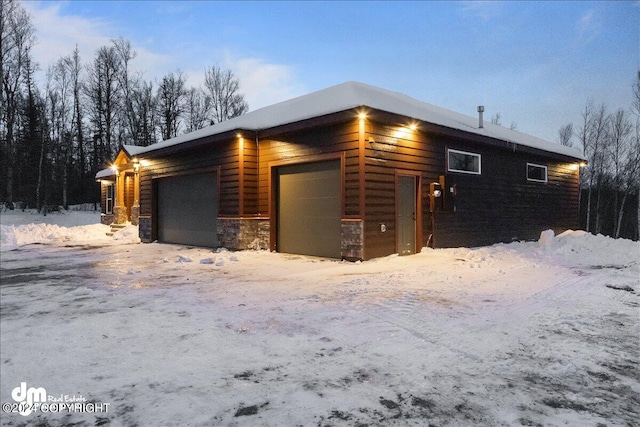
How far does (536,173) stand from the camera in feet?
48.8

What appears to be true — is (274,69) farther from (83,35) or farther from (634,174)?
(634,174)

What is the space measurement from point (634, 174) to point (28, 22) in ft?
145

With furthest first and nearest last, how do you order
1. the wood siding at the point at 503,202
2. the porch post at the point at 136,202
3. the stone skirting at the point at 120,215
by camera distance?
the stone skirting at the point at 120,215, the porch post at the point at 136,202, the wood siding at the point at 503,202

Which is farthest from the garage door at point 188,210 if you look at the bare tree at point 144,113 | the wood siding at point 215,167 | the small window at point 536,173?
the bare tree at point 144,113

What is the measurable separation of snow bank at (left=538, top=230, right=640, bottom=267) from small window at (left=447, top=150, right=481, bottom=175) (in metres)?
3.01

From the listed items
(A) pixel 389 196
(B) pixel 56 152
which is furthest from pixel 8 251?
(B) pixel 56 152

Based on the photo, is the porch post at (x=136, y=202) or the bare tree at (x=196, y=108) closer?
the porch post at (x=136, y=202)

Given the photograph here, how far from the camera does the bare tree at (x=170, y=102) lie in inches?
1366

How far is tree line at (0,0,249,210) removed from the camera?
27.8 metres

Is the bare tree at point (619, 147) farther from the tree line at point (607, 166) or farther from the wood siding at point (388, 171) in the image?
the wood siding at point (388, 171)

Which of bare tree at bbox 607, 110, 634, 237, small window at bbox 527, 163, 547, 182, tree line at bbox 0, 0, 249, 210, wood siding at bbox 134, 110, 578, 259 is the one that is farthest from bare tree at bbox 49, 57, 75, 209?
bare tree at bbox 607, 110, 634, 237

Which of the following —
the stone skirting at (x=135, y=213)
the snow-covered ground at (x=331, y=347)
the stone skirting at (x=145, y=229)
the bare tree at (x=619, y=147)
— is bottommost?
the snow-covered ground at (x=331, y=347)

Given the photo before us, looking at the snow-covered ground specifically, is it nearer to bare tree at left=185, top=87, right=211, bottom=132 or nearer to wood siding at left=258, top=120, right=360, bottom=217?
wood siding at left=258, top=120, right=360, bottom=217

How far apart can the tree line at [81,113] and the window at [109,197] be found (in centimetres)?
698
